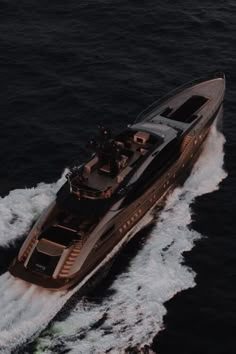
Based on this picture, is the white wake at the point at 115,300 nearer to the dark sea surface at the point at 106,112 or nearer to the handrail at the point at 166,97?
the dark sea surface at the point at 106,112

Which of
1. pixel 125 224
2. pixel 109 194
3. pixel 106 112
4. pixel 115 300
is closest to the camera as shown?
pixel 115 300

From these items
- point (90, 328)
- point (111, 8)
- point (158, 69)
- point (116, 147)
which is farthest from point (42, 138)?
point (111, 8)

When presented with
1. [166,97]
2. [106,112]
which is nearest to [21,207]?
[106,112]

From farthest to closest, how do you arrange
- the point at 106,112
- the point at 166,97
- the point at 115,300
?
1. the point at 106,112
2. the point at 166,97
3. the point at 115,300

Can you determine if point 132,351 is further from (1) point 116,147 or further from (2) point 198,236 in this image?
(1) point 116,147

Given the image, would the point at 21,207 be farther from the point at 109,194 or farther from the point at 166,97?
the point at 166,97

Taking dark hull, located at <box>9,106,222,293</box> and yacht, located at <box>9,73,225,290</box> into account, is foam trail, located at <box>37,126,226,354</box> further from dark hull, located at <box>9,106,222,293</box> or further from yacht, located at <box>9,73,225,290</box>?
yacht, located at <box>9,73,225,290</box>
